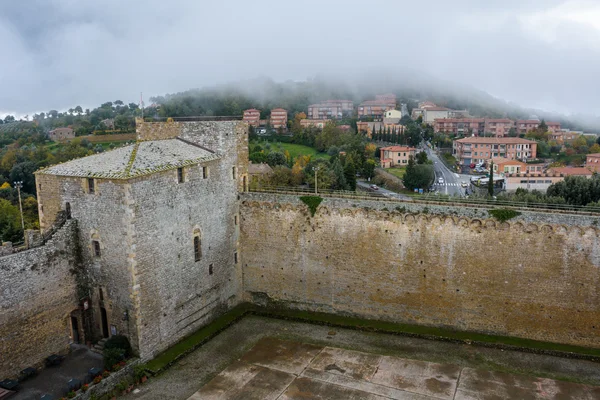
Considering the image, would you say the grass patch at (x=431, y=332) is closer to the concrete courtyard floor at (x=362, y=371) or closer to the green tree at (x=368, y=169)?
the concrete courtyard floor at (x=362, y=371)

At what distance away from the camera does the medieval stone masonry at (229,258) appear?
20594mm

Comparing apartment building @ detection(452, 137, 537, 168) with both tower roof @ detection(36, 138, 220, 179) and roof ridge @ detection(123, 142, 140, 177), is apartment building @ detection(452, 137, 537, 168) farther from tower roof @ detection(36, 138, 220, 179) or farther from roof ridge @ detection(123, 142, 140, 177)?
roof ridge @ detection(123, 142, 140, 177)

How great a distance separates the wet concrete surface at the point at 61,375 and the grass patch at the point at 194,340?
7.88ft

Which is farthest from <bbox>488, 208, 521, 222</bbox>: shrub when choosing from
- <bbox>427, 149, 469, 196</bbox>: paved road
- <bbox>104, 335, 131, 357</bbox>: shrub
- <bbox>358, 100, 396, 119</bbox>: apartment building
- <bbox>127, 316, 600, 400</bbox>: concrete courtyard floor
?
<bbox>358, 100, 396, 119</bbox>: apartment building

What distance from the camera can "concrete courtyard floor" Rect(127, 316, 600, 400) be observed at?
19109 mm

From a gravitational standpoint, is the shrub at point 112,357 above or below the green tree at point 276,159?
below

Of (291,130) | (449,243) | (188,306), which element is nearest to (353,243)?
(449,243)

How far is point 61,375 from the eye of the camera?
20297mm

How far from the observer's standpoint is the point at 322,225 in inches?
1016

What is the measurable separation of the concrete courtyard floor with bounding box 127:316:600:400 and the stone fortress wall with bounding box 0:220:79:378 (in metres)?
5.07

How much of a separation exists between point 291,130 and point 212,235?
87054 millimetres

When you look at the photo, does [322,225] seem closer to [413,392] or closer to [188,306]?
[188,306]

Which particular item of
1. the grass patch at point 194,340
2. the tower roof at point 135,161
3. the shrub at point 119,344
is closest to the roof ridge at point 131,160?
the tower roof at point 135,161

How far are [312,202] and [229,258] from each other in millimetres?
5684
